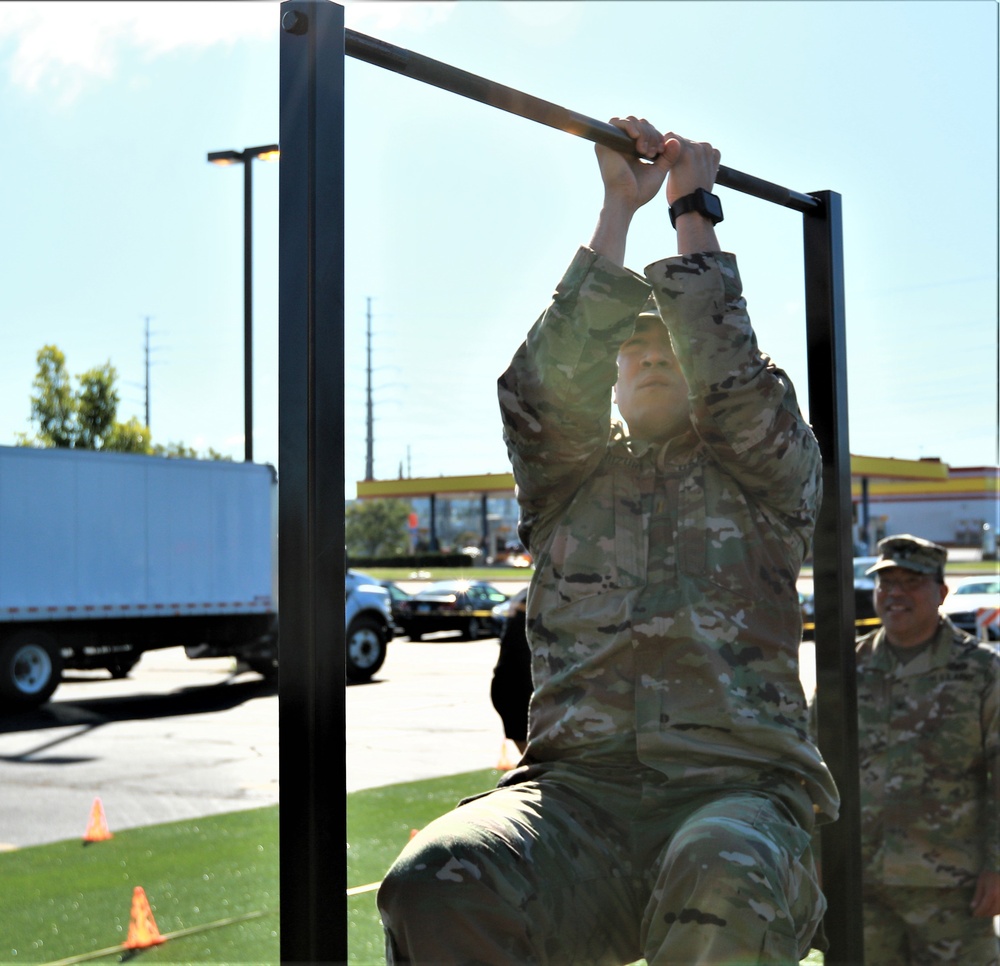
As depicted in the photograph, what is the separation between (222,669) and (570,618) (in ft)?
58.4

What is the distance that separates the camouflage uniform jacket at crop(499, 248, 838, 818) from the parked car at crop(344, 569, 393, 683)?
14.2 metres

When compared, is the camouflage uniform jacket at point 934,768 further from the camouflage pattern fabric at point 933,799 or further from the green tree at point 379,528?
the green tree at point 379,528

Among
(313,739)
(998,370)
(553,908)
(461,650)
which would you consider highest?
(998,370)

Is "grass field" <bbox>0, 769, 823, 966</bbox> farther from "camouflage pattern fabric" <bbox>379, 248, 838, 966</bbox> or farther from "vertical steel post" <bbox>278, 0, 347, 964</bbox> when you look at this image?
"vertical steel post" <bbox>278, 0, 347, 964</bbox>

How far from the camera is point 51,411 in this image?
30.3m

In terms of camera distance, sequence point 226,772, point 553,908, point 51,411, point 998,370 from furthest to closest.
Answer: point 51,411
point 226,772
point 998,370
point 553,908

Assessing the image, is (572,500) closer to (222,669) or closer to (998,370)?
(998,370)

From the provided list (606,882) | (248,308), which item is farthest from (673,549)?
(248,308)

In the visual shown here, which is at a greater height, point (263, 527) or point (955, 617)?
point (263, 527)

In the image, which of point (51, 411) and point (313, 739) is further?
point (51, 411)

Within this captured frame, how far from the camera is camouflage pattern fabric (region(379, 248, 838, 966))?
5.91 ft

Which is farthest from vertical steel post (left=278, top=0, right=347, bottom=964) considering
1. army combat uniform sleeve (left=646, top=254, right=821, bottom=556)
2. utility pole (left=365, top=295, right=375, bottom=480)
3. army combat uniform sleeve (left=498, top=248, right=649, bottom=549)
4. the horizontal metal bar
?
utility pole (left=365, top=295, right=375, bottom=480)

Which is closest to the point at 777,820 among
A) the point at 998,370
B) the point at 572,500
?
the point at 572,500

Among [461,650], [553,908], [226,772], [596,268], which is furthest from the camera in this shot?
[461,650]
